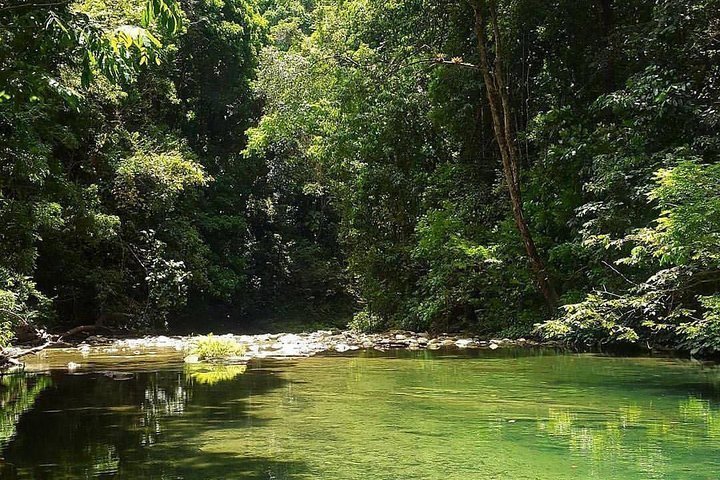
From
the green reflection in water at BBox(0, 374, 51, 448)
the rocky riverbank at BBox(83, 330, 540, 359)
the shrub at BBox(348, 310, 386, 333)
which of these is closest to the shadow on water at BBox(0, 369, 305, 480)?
the green reflection in water at BBox(0, 374, 51, 448)

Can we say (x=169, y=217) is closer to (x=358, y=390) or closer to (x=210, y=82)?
(x=210, y=82)

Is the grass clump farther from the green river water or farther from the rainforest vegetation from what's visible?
the rainforest vegetation

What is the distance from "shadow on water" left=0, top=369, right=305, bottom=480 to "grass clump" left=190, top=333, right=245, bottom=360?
6.81ft

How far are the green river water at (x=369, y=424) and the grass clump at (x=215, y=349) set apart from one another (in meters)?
1.84

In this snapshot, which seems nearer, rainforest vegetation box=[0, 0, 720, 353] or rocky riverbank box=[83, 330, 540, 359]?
rainforest vegetation box=[0, 0, 720, 353]

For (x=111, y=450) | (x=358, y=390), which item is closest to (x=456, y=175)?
(x=358, y=390)

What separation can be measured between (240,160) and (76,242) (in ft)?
27.7

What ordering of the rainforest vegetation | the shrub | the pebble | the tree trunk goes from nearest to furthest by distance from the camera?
the rainforest vegetation → the pebble → the tree trunk → the shrub

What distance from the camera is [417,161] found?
1377 centimetres

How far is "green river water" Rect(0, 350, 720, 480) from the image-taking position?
288 cm

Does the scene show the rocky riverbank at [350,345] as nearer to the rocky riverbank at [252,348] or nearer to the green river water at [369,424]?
the rocky riverbank at [252,348]

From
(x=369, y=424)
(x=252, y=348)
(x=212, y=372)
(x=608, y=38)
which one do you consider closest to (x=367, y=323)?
(x=252, y=348)

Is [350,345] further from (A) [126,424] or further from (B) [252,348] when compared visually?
(A) [126,424]

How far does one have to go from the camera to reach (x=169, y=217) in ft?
57.6
